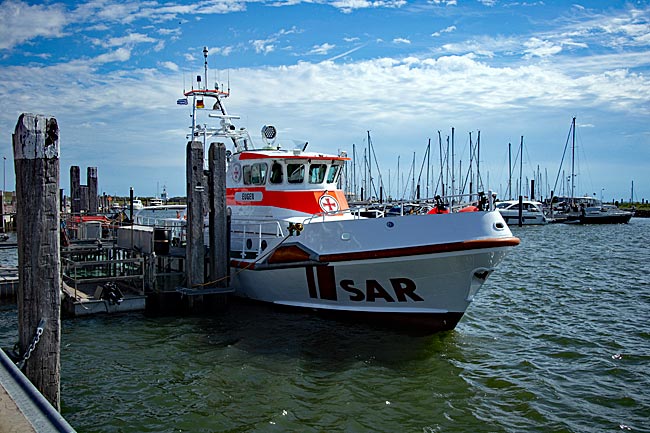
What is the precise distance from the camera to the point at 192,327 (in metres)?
10.9

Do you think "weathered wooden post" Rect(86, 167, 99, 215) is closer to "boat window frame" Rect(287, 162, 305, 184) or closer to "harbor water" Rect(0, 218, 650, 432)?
"harbor water" Rect(0, 218, 650, 432)

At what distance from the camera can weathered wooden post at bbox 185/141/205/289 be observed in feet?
38.5

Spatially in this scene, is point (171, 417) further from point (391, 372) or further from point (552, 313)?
point (552, 313)

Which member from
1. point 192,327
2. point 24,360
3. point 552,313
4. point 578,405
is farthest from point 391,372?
point 552,313

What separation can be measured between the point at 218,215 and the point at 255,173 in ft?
5.34

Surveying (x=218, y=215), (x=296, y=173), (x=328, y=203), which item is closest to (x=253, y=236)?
(x=218, y=215)

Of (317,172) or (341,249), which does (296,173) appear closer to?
(317,172)

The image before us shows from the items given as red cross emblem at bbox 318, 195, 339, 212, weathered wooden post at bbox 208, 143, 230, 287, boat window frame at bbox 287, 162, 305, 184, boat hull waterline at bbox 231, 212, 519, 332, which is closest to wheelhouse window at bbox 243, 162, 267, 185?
boat window frame at bbox 287, 162, 305, 184

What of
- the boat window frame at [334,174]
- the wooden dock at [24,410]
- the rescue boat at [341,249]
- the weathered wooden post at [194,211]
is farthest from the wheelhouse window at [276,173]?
the wooden dock at [24,410]

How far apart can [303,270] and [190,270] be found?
2.48m

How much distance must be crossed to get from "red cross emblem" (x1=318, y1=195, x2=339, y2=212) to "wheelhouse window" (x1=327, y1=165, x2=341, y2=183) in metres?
0.45

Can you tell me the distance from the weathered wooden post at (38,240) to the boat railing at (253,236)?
588 cm

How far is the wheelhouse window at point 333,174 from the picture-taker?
1326 cm

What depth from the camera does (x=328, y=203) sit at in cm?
1309
